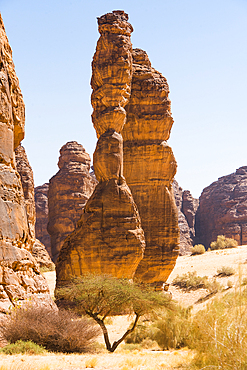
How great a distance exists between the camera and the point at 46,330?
496 inches

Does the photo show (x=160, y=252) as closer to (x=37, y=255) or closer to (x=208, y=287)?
(x=208, y=287)

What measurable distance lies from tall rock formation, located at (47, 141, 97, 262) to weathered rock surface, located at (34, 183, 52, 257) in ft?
34.2

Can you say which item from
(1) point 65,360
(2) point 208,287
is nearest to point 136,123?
(2) point 208,287

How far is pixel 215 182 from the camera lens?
68.1m

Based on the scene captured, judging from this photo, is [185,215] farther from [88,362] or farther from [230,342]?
[230,342]

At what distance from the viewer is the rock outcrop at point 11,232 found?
12625 mm

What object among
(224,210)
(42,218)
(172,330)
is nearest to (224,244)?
(224,210)

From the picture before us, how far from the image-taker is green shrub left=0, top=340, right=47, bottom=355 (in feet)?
37.6

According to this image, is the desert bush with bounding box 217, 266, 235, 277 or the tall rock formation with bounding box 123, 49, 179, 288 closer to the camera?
the tall rock formation with bounding box 123, 49, 179, 288

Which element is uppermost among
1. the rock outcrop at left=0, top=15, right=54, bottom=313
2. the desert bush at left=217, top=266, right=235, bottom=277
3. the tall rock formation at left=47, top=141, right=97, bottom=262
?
the tall rock formation at left=47, top=141, right=97, bottom=262

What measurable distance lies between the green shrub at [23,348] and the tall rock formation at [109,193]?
10.0 m

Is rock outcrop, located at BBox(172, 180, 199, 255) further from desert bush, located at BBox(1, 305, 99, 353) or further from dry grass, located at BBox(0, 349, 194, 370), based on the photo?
dry grass, located at BBox(0, 349, 194, 370)

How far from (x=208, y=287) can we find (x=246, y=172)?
38.8m

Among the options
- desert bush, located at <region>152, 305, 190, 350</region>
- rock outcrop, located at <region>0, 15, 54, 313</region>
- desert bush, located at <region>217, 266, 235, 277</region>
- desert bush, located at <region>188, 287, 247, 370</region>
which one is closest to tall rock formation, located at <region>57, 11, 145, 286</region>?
desert bush, located at <region>152, 305, 190, 350</region>
